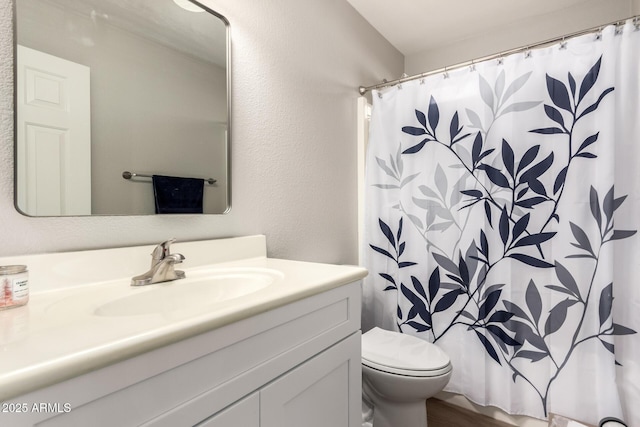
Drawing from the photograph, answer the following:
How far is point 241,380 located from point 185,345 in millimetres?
168

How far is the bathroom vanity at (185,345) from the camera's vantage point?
1.45ft

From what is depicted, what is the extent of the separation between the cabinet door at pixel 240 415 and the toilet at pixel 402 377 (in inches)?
32.5

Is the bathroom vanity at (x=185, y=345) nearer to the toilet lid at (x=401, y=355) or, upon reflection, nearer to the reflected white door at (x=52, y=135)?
the reflected white door at (x=52, y=135)

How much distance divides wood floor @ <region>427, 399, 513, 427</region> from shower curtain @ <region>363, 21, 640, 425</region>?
0.12 m

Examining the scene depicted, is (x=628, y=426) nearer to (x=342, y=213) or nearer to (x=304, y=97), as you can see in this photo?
(x=342, y=213)

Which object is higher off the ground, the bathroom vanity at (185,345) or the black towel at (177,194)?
the black towel at (177,194)

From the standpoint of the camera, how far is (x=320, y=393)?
0.90 m

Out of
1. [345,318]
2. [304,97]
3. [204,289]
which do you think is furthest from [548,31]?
[204,289]

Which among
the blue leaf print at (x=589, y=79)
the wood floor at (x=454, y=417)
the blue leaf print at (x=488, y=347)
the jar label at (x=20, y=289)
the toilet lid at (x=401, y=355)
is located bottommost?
the wood floor at (x=454, y=417)

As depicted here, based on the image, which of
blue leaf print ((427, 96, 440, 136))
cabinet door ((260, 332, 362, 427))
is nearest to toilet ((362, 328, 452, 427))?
cabinet door ((260, 332, 362, 427))

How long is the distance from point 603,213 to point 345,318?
1278 millimetres

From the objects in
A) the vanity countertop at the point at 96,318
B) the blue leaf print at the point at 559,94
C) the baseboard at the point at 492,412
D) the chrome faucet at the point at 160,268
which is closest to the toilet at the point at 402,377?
the baseboard at the point at 492,412

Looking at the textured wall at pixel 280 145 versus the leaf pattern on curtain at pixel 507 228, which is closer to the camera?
the textured wall at pixel 280 145

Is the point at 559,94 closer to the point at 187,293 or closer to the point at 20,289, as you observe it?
the point at 187,293
